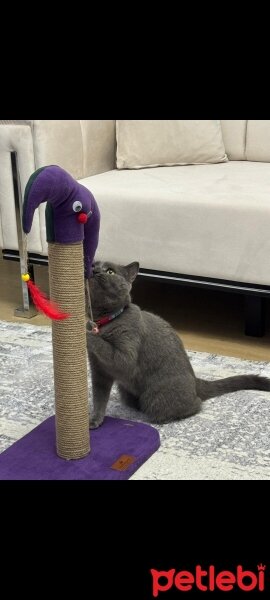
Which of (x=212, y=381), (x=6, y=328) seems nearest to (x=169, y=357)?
(x=212, y=381)

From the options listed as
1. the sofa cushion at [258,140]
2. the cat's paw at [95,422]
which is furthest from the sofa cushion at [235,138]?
the cat's paw at [95,422]

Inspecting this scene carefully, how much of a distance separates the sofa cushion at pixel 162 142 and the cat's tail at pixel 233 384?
1012mm

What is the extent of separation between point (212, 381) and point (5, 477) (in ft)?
2.13

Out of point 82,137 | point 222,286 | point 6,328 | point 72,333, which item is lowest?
point 6,328

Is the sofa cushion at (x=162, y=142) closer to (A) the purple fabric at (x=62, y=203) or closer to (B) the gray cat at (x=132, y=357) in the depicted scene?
(B) the gray cat at (x=132, y=357)

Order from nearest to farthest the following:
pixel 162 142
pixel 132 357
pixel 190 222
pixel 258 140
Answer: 1. pixel 132 357
2. pixel 190 222
3. pixel 162 142
4. pixel 258 140

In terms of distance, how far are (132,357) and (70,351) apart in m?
0.19

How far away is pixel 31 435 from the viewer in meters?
1.75

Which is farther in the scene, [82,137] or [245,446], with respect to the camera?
[82,137]

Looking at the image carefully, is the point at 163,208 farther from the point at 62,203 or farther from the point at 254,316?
the point at 62,203

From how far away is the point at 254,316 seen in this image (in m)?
2.39

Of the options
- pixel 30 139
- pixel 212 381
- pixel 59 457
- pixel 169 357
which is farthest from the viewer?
pixel 30 139

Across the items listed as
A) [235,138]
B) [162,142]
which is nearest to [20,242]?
[162,142]

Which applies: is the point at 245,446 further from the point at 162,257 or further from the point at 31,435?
the point at 162,257
